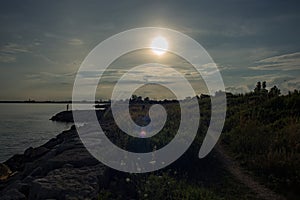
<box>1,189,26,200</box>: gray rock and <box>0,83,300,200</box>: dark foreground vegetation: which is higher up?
<box>0,83,300,200</box>: dark foreground vegetation

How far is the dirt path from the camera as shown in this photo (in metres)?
Answer: 7.52

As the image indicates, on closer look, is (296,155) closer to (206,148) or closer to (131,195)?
(206,148)

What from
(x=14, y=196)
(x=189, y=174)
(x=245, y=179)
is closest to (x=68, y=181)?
(x=14, y=196)

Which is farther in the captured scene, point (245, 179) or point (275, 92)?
point (275, 92)

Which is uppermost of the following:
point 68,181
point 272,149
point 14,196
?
point 272,149

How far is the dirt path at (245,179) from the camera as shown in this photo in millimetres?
7516

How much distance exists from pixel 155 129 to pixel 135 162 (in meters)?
4.09

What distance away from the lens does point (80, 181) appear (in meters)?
7.34

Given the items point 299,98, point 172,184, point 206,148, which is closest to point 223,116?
point 299,98

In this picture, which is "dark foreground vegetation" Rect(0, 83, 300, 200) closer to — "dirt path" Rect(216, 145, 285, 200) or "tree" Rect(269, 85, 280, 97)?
"dirt path" Rect(216, 145, 285, 200)

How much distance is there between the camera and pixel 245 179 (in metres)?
8.59

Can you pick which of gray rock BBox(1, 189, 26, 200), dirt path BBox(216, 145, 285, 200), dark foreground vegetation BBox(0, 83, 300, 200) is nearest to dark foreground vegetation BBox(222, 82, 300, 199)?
dark foreground vegetation BBox(0, 83, 300, 200)

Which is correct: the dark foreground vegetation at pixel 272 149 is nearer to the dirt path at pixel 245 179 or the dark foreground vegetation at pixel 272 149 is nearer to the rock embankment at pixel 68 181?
the dirt path at pixel 245 179

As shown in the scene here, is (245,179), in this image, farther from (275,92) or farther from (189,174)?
(275,92)
